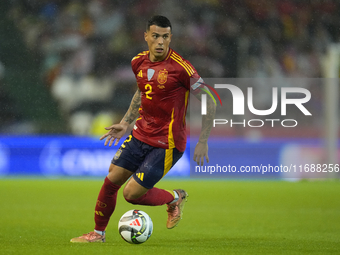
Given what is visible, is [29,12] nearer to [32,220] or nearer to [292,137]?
[292,137]

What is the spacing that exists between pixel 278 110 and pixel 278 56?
2.24 meters

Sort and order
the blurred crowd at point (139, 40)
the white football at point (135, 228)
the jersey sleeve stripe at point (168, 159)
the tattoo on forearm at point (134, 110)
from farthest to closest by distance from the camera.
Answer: the blurred crowd at point (139, 40), the tattoo on forearm at point (134, 110), the jersey sleeve stripe at point (168, 159), the white football at point (135, 228)

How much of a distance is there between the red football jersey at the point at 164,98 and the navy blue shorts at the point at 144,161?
0.20 feet

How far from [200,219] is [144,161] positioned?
2.41m

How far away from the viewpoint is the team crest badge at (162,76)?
15.6ft

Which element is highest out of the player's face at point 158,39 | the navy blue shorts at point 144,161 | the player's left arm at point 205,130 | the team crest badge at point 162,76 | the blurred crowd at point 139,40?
the blurred crowd at point 139,40

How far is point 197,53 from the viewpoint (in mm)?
14250

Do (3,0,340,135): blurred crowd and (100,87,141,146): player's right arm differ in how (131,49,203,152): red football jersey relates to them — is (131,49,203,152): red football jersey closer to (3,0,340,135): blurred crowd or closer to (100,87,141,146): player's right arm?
(100,87,141,146): player's right arm

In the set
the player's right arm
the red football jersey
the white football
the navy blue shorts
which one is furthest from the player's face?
the white football

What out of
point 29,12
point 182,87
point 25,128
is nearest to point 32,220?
point 182,87

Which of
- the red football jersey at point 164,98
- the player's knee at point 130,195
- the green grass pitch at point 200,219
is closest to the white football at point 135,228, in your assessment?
the green grass pitch at point 200,219

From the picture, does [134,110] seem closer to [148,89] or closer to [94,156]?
[148,89]

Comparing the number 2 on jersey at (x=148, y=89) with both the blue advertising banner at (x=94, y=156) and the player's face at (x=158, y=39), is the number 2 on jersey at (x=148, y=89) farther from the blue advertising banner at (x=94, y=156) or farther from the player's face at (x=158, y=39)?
the blue advertising banner at (x=94, y=156)

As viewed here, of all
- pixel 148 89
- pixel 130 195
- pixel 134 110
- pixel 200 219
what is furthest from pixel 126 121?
pixel 200 219
